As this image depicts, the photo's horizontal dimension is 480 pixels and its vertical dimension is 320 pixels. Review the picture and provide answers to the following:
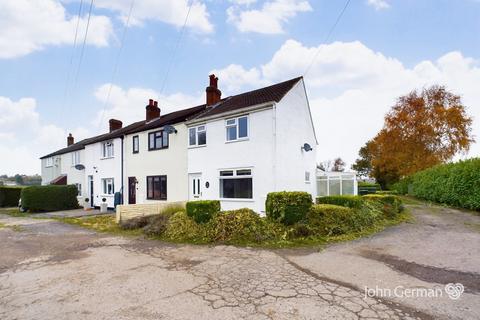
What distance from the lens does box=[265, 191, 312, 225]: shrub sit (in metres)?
9.19

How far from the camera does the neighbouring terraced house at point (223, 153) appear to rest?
12594 mm

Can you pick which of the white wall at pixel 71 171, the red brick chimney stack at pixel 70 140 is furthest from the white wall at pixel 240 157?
the red brick chimney stack at pixel 70 140

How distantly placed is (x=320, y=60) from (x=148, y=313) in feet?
39.1

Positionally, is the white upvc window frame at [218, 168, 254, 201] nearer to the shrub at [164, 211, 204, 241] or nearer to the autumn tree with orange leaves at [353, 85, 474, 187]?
the shrub at [164, 211, 204, 241]

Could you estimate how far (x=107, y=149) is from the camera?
854 inches

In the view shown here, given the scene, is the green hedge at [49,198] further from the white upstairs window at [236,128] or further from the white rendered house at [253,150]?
the white upstairs window at [236,128]

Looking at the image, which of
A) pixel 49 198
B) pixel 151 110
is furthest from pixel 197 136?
pixel 49 198

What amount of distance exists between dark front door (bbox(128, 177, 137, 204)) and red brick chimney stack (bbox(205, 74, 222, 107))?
25.2ft

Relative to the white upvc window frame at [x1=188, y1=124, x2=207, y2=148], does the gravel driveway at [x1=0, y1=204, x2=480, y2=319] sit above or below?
below

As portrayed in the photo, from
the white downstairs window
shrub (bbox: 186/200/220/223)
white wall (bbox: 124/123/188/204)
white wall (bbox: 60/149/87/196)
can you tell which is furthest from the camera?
white wall (bbox: 60/149/87/196)

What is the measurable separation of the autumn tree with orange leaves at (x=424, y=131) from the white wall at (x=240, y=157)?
26107mm

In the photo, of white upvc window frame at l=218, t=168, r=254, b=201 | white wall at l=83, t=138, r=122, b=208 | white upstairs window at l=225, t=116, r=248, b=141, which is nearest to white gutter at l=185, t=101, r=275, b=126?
white upstairs window at l=225, t=116, r=248, b=141

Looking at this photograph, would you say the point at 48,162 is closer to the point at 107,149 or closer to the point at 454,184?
the point at 107,149

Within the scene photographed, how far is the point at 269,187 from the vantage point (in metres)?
12.3
